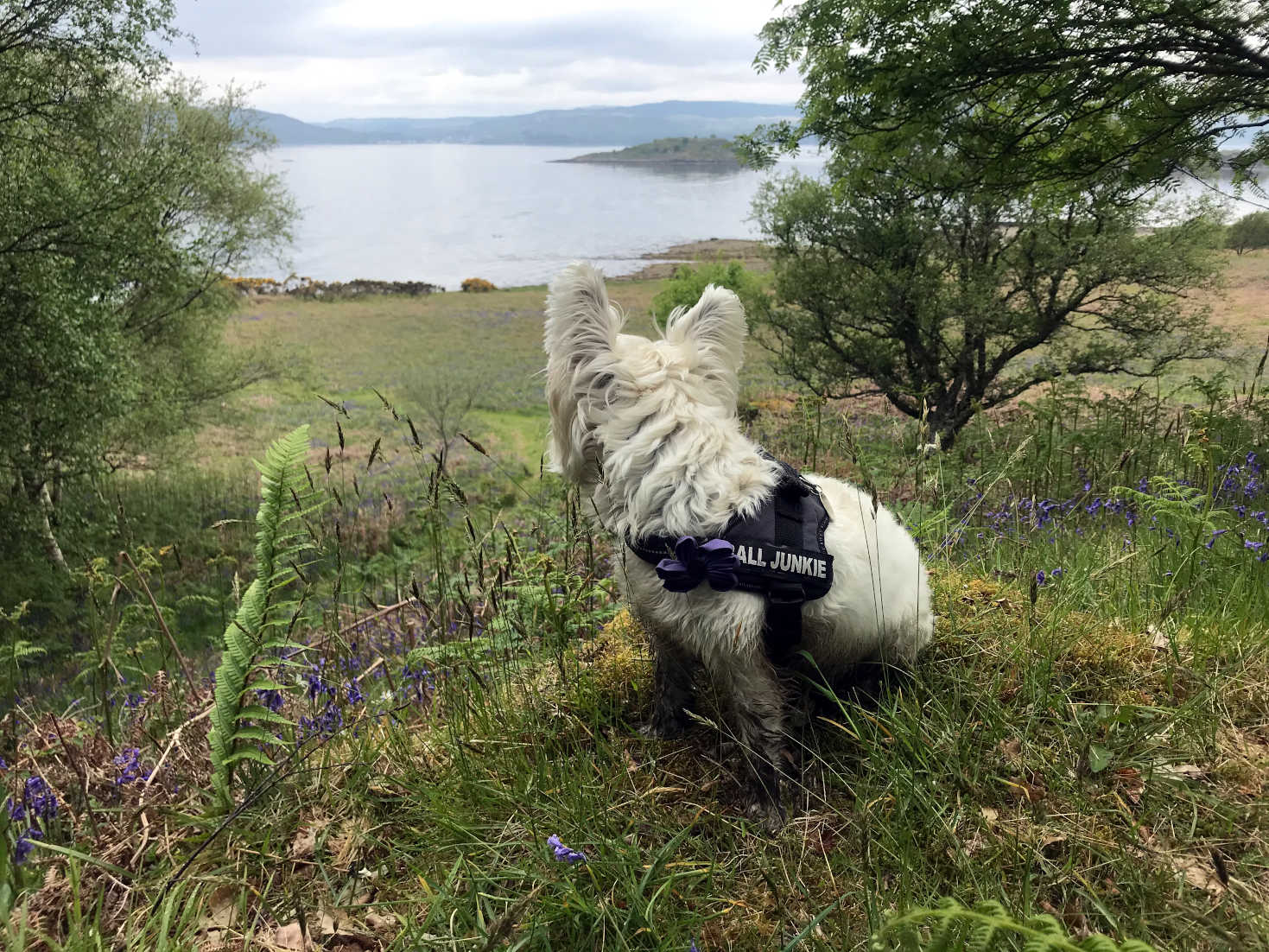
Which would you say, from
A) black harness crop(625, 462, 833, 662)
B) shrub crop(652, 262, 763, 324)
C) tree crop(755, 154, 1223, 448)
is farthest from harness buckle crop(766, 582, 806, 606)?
Answer: shrub crop(652, 262, 763, 324)

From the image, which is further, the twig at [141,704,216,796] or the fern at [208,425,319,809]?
the twig at [141,704,216,796]

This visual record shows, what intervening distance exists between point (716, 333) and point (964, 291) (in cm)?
1397

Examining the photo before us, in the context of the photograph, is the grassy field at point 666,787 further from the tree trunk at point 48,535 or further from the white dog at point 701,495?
the tree trunk at point 48,535

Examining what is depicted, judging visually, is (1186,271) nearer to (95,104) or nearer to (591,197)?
(95,104)

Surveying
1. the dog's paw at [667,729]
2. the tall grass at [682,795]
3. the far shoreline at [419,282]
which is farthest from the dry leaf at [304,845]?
the far shoreline at [419,282]

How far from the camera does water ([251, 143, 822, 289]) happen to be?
6938 centimetres

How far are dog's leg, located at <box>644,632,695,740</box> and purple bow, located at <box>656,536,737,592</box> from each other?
0.64m

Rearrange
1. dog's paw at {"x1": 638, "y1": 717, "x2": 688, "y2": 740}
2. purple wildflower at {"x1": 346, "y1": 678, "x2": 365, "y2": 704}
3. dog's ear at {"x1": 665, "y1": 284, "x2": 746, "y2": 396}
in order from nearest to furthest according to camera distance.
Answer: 1. dog's ear at {"x1": 665, "y1": 284, "x2": 746, "y2": 396}
2. dog's paw at {"x1": 638, "y1": 717, "x2": 688, "y2": 740}
3. purple wildflower at {"x1": 346, "y1": 678, "x2": 365, "y2": 704}

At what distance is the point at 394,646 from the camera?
568cm

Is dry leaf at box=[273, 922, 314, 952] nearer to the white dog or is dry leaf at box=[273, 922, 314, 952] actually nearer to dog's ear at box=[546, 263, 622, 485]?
the white dog

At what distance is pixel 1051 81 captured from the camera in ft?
25.6

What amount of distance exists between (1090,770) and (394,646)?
4812 mm

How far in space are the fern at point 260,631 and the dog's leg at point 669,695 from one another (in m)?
1.58

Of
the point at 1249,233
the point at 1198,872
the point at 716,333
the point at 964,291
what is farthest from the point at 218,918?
the point at 1249,233
